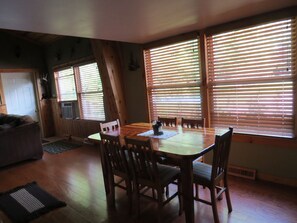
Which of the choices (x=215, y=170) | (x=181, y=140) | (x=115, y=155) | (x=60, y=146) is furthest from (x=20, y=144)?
(x=215, y=170)

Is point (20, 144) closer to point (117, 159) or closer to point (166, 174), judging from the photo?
point (117, 159)

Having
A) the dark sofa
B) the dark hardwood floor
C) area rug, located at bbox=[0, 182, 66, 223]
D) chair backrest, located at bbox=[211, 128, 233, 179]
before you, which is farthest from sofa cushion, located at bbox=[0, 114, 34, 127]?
chair backrest, located at bbox=[211, 128, 233, 179]

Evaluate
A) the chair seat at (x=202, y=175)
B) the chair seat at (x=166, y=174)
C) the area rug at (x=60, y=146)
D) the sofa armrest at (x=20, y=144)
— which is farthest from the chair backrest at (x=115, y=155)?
the area rug at (x=60, y=146)

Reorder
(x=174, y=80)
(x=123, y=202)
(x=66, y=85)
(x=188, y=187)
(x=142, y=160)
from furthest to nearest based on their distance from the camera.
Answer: (x=66, y=85) < (x=174, y=80) < (x=123, y=202) < (x=142, y=160) < (x=188, y=187)

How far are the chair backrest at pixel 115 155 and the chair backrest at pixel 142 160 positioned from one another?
0.39ft

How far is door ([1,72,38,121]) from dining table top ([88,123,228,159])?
15.1ft

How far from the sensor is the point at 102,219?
90.4 inches

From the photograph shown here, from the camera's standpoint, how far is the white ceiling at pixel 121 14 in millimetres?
2001

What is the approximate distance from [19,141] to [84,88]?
6.28 feet

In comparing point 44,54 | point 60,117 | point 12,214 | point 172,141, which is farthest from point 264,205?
point 44,54

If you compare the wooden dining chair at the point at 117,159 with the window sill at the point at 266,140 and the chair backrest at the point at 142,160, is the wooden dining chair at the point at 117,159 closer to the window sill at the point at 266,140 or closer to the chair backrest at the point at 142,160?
the chair backrest at the point at 142,160

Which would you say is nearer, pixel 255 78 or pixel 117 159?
pixel 117 159

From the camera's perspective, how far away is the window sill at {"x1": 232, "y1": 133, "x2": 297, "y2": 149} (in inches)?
104

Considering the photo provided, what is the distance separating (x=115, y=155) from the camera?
2.32 metres
